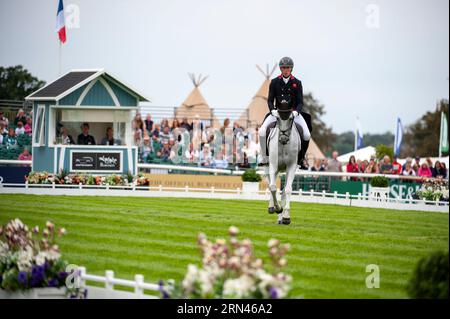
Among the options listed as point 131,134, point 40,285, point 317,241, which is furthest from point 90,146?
point 40,285

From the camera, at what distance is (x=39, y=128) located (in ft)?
109

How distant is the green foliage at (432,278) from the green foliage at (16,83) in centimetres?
4798

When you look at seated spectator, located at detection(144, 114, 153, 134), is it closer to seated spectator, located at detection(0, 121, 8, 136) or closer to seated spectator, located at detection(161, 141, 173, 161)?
seated spectator, located at detection(161, 141, 173, 161)

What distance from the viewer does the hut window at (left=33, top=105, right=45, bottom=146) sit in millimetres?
32875

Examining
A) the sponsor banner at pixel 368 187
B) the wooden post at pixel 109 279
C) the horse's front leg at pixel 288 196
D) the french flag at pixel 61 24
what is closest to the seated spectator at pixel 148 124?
the french flag at pixel 61 24

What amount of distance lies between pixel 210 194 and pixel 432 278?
20.6 metres

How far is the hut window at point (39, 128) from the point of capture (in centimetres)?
3288

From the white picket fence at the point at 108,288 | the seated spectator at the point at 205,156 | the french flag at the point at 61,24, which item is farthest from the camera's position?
the french flag at the point at 61,24

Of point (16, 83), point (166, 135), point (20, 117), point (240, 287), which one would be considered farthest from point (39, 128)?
point (16, 83)

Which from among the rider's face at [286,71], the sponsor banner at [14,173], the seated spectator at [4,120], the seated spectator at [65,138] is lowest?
the sponsor banner at [14,173]

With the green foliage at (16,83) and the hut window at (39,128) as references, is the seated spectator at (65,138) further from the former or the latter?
the green foliage at (16,83)

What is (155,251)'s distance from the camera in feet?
52.2

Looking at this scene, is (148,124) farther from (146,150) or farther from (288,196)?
(288,196)

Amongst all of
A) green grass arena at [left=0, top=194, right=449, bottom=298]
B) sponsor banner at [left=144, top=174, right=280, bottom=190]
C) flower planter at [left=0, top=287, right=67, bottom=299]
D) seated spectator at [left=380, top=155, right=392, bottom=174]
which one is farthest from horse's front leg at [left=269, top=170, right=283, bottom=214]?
seated spectator at [left=380, top=155, right=392, bottom=174]
